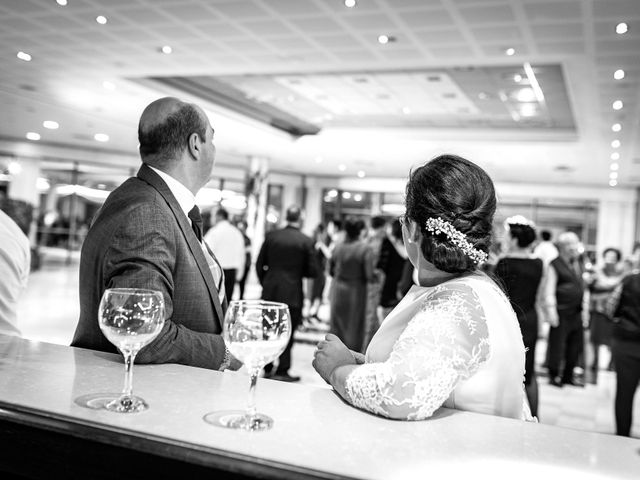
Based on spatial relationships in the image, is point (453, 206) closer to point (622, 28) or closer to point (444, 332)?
point (444, 332)

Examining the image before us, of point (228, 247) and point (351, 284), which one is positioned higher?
point (228, 247)

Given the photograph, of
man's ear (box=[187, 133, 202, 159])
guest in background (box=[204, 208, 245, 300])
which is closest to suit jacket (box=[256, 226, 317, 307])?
guest in background (box=[204, 208, 245, 300])

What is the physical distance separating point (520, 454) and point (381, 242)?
5.93m

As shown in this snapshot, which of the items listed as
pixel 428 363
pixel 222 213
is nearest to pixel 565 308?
pixel 222 213

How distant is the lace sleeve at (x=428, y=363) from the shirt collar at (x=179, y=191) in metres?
0.97

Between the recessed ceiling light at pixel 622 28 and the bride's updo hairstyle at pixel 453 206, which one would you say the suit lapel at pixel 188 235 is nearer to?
the bride's updo hairstyle at pixel 453 206

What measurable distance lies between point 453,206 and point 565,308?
5650 mm

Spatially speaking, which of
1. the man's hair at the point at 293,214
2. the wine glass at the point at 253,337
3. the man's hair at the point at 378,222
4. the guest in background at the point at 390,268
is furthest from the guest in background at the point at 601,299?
the wine glass at the point at 253,337

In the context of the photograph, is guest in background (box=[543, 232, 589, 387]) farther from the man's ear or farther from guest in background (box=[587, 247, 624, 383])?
the man's ear

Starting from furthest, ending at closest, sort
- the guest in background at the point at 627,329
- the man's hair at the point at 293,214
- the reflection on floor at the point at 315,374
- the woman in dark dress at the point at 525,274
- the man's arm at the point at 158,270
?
the man's hair at the point at 293,214, the reflection on floor at the point at 315,374, the woman in dark dress at the point at 525,274, the guest in background at the point at 627,329, the man's arm at the point at 158,270

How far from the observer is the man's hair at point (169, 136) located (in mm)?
2012

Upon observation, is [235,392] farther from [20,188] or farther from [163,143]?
[20,188]

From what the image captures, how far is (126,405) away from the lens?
1164mm

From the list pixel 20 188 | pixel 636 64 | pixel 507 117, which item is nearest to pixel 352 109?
pixel 507 117
